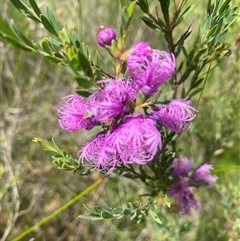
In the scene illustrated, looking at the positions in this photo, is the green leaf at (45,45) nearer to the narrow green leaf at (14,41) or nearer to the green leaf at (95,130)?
the narrow green leaf at (14,41)

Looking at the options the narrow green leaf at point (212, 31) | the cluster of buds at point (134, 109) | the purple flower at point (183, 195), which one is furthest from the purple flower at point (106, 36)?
the purple flower at point (183, 195)

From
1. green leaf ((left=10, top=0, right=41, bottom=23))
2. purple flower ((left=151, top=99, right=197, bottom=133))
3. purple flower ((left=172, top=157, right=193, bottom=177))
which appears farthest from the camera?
purple flower ((left=172, top=157, right=193, bottom=177))

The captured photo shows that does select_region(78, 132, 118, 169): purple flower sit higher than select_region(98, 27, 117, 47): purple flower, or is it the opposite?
select_region(98, 27, 117, 47): purple flower

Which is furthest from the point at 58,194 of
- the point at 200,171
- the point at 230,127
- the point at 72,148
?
the point at 200,171

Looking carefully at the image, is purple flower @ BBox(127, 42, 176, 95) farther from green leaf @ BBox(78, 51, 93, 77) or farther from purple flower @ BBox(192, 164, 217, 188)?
purple flower @ BBox(192, 164, 217, 188)

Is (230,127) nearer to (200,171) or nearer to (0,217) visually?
(200,171)

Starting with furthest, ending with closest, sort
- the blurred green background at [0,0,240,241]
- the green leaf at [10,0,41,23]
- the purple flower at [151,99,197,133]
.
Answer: the blurred green background at [0,0,240,241], the green leaf at [10,0,41,23], the purple flower at [151,99,197,133]

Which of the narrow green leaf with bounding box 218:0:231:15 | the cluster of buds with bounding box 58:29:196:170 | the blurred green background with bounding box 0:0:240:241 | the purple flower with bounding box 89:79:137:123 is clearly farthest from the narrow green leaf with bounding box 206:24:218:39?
the blurred green background with bounding box 0:0:240:241

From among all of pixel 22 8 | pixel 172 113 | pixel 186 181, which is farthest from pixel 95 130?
pixel 186 181
